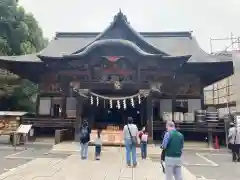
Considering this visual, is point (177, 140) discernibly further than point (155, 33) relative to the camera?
No

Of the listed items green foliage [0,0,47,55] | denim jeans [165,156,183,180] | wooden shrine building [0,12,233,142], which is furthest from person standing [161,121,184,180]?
green foliage [0,0,47,55]

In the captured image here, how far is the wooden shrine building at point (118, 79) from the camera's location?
16.4m

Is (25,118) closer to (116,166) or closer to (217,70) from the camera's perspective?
(116,166)

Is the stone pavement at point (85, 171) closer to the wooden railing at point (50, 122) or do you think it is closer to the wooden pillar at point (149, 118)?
the wooden pillar at point (149, 118)

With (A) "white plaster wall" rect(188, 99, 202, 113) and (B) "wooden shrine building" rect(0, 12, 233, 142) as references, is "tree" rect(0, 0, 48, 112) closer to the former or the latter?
(B) "wooden shrine building" rect(0, 12, 233, 142)

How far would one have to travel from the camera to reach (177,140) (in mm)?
5863

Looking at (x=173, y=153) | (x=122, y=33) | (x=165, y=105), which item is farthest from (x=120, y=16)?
(x=173, y=153)

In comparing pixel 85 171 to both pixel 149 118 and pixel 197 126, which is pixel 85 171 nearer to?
pixel 149 118

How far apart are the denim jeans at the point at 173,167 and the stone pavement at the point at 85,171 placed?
197 cm

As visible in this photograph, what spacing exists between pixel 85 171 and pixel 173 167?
3.55 m

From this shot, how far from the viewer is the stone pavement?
772 centimetres

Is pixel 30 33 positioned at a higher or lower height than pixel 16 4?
lower

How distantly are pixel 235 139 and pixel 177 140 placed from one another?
745cm

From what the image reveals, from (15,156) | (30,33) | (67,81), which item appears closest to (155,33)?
(67,81)
